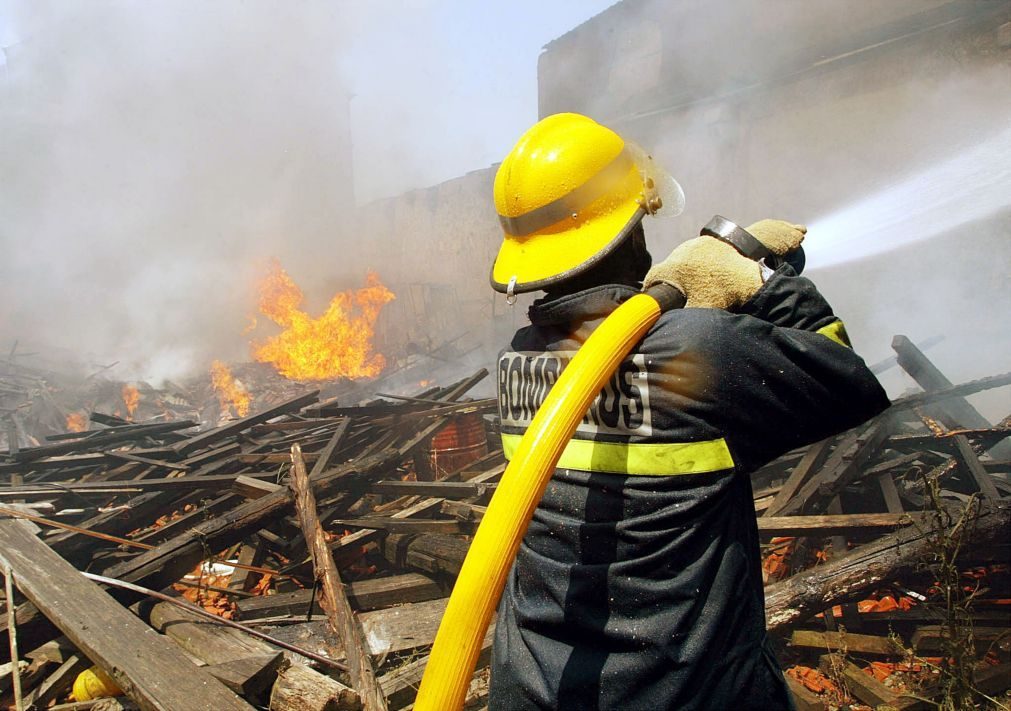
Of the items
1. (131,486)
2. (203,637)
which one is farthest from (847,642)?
(131,486)

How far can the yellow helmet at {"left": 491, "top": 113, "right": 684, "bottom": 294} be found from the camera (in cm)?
182

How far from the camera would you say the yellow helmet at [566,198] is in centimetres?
182

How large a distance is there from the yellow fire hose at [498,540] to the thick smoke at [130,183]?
58.5ft

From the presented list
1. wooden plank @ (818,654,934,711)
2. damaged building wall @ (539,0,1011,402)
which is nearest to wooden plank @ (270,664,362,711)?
wooden plank @ (818,654,934,711)

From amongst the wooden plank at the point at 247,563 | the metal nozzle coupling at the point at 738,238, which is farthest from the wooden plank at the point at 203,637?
the metal nozzle coupling at the point at 738,238

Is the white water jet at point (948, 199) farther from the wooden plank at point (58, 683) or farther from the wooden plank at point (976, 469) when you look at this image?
the wooden plank at point (58, 683)

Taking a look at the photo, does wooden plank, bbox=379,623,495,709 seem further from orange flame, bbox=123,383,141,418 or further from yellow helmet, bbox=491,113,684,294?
orange flame, bbox=123,383,141,418

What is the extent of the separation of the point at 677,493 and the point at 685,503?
0.03 m

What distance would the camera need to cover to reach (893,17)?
10359mm

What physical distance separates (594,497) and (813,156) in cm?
1151

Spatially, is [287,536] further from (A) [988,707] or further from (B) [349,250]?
(B) [349,250]

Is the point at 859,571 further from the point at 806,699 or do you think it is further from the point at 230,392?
the point at 230,392

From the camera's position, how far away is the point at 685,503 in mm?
1478

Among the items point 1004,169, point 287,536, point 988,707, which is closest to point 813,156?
point 1004,169
